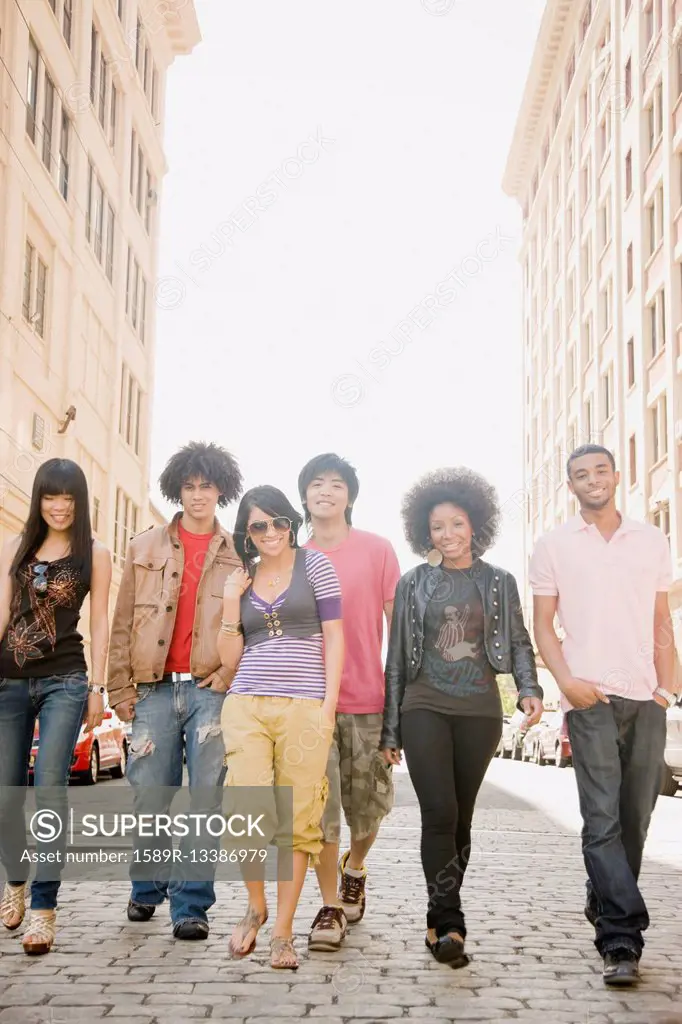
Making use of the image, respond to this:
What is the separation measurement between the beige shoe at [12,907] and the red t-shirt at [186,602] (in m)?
1.14

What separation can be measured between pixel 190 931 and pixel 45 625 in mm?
1430

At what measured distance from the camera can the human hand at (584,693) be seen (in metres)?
4.97

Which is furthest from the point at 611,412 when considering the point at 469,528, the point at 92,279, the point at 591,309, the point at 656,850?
the point at 469,528

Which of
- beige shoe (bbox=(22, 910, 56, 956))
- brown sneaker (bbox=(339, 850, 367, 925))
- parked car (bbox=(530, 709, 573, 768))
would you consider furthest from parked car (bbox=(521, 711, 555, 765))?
beige shoe (bbox=(22, 910, 56, 956))

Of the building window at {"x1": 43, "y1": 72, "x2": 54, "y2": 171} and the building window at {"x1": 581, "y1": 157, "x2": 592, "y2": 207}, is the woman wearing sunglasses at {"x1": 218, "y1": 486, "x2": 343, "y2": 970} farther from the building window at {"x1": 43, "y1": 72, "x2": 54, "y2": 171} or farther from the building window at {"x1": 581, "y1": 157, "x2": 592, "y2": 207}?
the building window at {"x1": 581, "y1": 157, "x2": 592, "y2": 207}

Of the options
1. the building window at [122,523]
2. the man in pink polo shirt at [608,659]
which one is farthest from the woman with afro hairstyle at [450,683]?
the building window at [122,523]

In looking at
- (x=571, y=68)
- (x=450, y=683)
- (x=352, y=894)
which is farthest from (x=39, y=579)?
(x=571, y=68)

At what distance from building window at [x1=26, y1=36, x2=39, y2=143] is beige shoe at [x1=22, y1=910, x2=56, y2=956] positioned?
23656 millimetres

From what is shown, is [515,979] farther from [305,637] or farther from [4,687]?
[4,687]

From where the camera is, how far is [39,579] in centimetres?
545

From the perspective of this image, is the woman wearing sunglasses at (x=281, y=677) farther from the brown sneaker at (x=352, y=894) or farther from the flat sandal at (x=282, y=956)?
the brown sneaker at (x=352, y=894)

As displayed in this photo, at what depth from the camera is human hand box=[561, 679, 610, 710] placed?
497cm

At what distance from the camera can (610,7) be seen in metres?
41.9

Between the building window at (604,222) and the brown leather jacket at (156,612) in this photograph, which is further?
the building window at (604,222)
